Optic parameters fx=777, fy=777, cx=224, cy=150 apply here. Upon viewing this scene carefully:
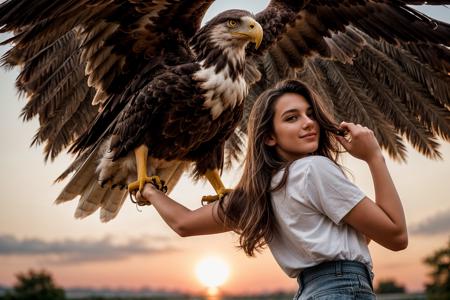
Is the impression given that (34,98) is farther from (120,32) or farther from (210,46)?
(210,46)

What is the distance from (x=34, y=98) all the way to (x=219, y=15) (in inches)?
81.6

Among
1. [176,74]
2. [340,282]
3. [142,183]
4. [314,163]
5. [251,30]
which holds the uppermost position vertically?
[251,30]

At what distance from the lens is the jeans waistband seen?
2.76m

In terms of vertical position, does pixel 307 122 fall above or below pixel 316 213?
above

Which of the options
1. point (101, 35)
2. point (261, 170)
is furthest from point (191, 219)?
point (101, 35)

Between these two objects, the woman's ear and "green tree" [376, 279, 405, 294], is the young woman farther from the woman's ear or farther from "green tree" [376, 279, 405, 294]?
"green tree" [376, 279, 405, 294]

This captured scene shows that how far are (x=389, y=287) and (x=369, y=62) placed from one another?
57.1 m

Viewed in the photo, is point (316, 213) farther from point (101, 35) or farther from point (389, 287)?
point (389, 287)

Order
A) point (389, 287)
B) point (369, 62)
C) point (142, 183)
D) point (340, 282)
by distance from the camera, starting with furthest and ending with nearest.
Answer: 1. point (389, 287)
2. point (369, 62)
3. point (142, 183)
4. point (340, 282)

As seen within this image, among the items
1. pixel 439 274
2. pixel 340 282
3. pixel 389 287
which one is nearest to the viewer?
pixel 340 282

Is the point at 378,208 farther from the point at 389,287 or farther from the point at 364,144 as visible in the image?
the point at 389,287

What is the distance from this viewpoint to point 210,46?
465 cm

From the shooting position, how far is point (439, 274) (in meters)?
47.9

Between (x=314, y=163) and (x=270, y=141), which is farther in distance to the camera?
(x=270, y=141)
